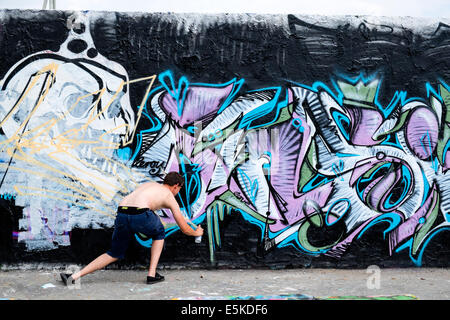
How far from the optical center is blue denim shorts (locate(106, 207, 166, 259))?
184 inches

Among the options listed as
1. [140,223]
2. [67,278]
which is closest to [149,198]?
[140,223]

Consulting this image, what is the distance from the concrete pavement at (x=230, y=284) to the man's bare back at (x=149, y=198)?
0.83 m

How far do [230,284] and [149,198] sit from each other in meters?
1.24

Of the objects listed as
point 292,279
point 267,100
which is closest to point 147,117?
point 267,100

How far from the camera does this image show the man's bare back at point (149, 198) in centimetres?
471

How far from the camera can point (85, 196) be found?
17.5ft

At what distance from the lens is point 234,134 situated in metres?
5.38

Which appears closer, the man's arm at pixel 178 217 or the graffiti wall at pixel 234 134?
the man's arm at pixel 178 217

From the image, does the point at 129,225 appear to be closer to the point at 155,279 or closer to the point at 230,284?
→ the point at 155,279

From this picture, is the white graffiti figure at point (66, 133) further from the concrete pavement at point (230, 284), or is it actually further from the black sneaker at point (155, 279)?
the black sneaker at point (155, 279)

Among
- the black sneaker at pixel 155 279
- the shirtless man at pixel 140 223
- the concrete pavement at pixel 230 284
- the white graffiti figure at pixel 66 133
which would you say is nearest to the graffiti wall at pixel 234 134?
the white graffiti figure at pixel 66 133

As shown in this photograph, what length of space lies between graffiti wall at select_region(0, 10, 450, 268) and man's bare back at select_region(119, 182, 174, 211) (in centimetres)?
60

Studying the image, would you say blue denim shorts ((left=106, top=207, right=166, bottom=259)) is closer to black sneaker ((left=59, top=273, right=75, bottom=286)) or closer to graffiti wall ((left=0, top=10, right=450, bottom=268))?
black sneaker ((left=59, top=273, right=75, bottom=286))

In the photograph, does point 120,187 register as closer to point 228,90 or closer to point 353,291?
point 228,90
